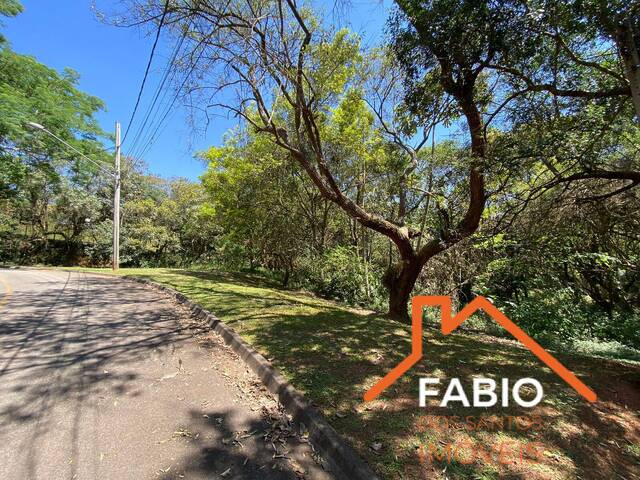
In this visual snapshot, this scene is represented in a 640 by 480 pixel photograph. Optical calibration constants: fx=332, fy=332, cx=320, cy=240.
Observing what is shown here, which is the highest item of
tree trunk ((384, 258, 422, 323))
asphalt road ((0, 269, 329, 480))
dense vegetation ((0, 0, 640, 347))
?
dense vegetation ((0, 0, 640, 347))

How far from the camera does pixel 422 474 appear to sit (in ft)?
7.69

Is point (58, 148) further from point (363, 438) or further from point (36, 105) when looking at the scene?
point (363, 438)

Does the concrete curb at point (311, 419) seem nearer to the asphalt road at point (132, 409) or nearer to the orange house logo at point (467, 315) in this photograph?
the asphalt road at point (132, 409)

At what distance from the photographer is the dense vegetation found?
477 centimetres

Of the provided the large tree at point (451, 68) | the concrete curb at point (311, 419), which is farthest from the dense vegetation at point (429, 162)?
the concrete curb at point (311, 419)

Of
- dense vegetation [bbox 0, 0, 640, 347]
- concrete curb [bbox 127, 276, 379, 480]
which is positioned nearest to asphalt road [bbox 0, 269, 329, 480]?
concrete curb [bbox 127, 276, 379, 480]

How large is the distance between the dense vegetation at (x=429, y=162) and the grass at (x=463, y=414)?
2.99 metres

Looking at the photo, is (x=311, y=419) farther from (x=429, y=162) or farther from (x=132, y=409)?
(x=429, y=162)

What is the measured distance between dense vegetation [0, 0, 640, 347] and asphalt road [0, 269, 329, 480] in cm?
485

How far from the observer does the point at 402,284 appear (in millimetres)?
8812

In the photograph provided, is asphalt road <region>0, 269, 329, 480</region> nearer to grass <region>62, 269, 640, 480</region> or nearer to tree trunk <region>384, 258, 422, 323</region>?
grass <region>62, 269, 640, 480</region>

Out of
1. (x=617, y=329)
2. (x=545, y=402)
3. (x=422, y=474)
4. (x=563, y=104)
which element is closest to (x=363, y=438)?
(x=422, y=474)

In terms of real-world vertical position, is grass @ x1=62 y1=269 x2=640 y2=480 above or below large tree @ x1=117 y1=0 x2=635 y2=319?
below


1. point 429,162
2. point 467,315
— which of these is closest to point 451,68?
point 467,315
